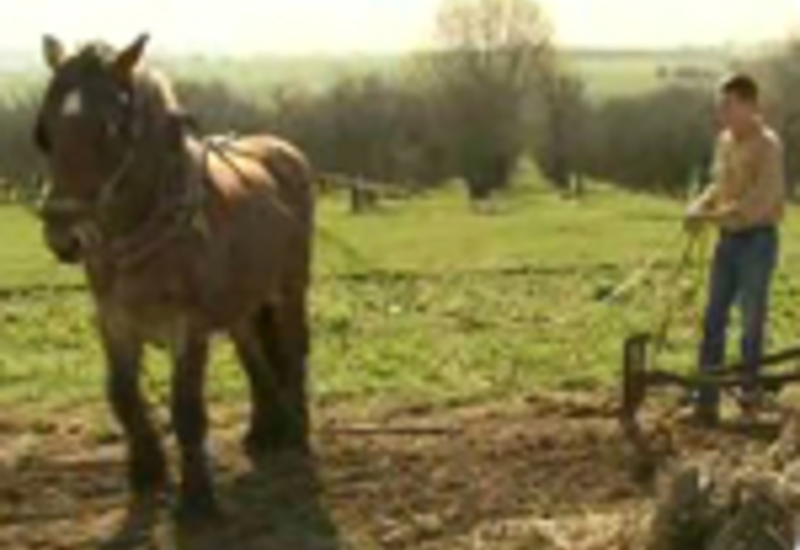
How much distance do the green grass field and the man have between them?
165 cm

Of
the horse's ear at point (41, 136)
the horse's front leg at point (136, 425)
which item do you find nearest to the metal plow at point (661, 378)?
the horse's front leg at point (136, 425)

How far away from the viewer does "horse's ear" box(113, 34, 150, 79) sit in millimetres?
8055

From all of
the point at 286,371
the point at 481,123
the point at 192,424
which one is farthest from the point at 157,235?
the point at 481,123

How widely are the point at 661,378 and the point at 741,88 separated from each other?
202 centimetres

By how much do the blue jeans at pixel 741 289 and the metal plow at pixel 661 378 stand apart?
611 millimetres

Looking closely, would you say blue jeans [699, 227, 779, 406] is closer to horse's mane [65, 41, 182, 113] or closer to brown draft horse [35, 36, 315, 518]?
brown draft horse [35, 36, 315, 518]

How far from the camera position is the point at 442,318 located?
16578 millimetres

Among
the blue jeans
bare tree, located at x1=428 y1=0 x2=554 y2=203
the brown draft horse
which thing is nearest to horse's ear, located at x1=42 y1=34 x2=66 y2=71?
the brown draft horse

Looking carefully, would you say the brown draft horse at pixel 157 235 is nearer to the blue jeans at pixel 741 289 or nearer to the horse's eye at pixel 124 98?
the horse's eye at pixel 124 98

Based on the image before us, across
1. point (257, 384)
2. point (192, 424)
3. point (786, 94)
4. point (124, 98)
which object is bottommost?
point (786, 94)

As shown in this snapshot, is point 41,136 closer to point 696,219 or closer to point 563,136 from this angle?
point 696,219

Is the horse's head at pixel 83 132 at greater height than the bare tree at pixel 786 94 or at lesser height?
greater

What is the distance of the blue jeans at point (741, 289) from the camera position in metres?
10.6

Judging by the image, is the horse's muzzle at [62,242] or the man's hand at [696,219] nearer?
the horse's muzzle at [62,242]
